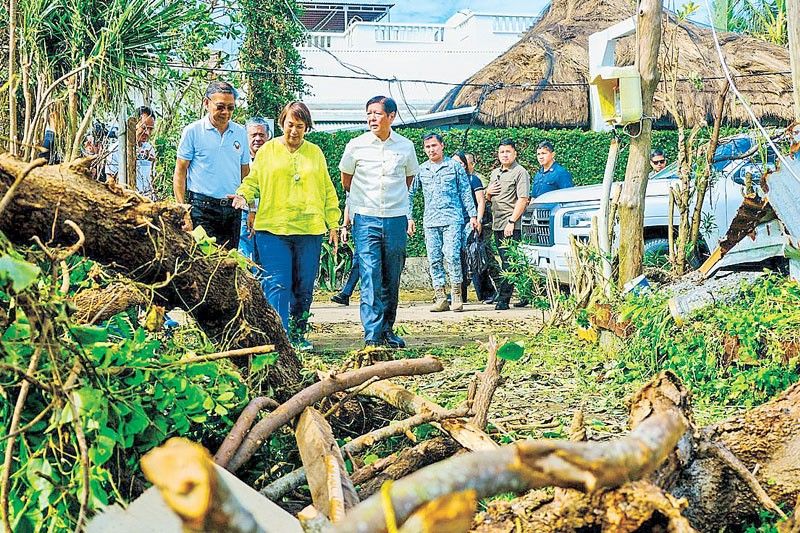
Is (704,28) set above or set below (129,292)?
above

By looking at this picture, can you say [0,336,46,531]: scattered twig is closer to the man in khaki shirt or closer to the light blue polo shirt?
the light blue polo shirt

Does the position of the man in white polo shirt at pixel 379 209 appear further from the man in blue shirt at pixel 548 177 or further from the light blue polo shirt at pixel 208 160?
the man in blue shirt at pixel 548 177

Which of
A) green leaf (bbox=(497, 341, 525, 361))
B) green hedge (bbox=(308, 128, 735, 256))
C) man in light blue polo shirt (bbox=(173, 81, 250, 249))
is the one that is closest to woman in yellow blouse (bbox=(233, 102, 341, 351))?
man in light blue polo shirt (bbox=(173, 81, 250, 249))

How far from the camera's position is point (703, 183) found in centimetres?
806

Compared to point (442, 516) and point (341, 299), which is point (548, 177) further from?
point (442, 516)

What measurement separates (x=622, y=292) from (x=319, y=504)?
5.63m

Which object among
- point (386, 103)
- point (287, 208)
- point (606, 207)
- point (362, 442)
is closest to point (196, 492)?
point (362, 442)

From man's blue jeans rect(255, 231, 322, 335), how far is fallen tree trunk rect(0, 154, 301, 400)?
131 inches

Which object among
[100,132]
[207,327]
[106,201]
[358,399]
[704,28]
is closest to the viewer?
[106,201]

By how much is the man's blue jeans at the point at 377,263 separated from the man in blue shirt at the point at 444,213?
3397mm

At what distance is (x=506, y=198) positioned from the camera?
39.0 feet

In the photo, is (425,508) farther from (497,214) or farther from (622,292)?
(497,214)

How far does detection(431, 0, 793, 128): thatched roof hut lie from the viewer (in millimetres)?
18047

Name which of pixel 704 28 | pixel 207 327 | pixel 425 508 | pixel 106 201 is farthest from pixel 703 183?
pixel 704 28
